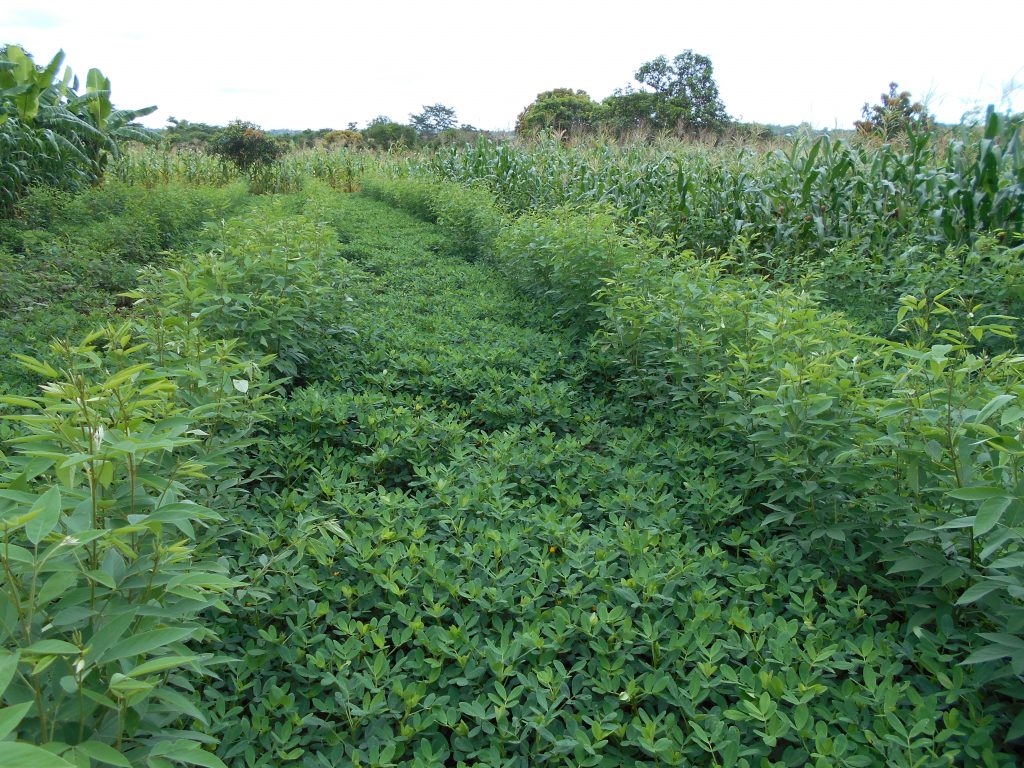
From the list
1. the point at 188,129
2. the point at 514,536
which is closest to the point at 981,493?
the point at 514,536

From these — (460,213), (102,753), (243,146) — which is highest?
(243,146)

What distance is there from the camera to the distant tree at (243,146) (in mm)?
20156

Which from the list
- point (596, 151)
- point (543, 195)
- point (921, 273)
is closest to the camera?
point (921, 273)

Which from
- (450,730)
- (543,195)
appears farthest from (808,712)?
(543,195)

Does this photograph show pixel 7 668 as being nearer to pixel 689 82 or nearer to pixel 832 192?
pixel 832 192

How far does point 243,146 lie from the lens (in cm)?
2031

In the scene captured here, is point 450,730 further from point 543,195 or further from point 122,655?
point 543,195

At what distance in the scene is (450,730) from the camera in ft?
6.26

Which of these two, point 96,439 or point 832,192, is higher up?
point 832,192

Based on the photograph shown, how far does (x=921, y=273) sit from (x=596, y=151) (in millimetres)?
8178

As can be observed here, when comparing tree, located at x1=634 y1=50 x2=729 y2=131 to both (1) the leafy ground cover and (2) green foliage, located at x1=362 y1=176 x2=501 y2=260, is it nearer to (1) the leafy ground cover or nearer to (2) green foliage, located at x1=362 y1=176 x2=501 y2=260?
(2) green foliage, located at x1=362 y1=176 x2=501 y2=260

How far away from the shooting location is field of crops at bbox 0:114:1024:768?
136cm

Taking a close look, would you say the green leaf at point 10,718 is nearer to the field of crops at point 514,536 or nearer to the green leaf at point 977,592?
the field of crops at point 514,536

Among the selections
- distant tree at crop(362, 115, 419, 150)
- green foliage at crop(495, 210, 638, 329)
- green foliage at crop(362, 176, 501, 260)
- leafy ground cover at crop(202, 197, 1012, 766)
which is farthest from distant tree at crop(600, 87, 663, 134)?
leafy ground cover at crop(202, 197, 1012, 766)
